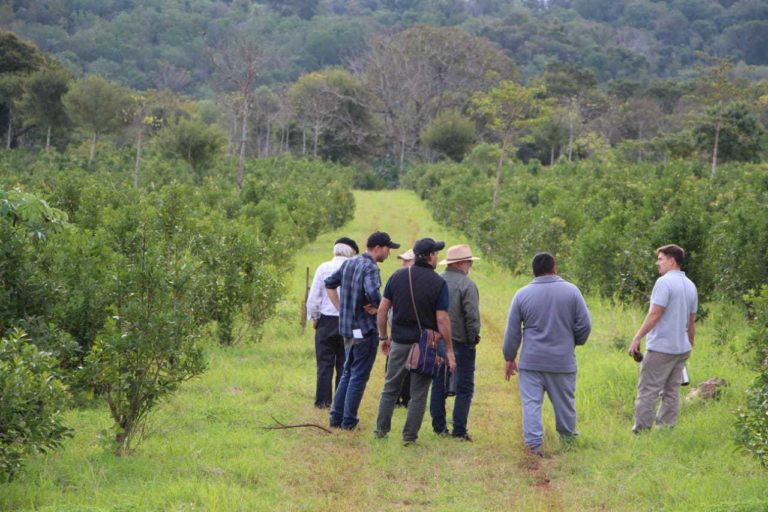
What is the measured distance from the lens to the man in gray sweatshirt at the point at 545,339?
805cm

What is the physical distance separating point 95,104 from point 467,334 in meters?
37.3

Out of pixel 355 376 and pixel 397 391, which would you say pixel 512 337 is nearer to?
pixel 397 391

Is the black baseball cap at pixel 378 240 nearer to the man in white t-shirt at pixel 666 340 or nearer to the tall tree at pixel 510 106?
the man in white t-shirt at pixel 666 340

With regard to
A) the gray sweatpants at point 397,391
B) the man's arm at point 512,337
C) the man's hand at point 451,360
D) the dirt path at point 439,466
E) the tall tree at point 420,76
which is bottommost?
the dirt path at point 439,466

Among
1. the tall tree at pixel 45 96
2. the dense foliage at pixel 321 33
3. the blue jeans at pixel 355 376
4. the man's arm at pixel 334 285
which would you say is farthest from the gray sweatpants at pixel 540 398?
the dense foliage at pixel 321 33

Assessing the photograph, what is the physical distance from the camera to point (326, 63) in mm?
126562

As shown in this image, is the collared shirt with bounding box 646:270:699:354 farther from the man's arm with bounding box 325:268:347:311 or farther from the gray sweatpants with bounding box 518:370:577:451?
the man's arm with bounding box 325:268:347:311

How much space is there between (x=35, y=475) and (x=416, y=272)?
338 cm

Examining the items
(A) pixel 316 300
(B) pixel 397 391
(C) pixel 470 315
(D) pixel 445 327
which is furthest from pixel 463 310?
(A) pixel 316 300

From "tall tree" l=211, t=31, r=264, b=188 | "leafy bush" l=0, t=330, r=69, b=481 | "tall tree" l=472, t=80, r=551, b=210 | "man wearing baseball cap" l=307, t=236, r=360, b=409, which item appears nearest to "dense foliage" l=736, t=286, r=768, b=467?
"man wearing baseball cap" l=307, t=236, r=360, b=409

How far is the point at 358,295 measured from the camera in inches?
344

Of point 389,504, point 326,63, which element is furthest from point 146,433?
point 326,63

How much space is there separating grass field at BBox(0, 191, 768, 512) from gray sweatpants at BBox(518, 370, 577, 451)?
0.18m

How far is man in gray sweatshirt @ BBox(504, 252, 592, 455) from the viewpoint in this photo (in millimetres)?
8047
